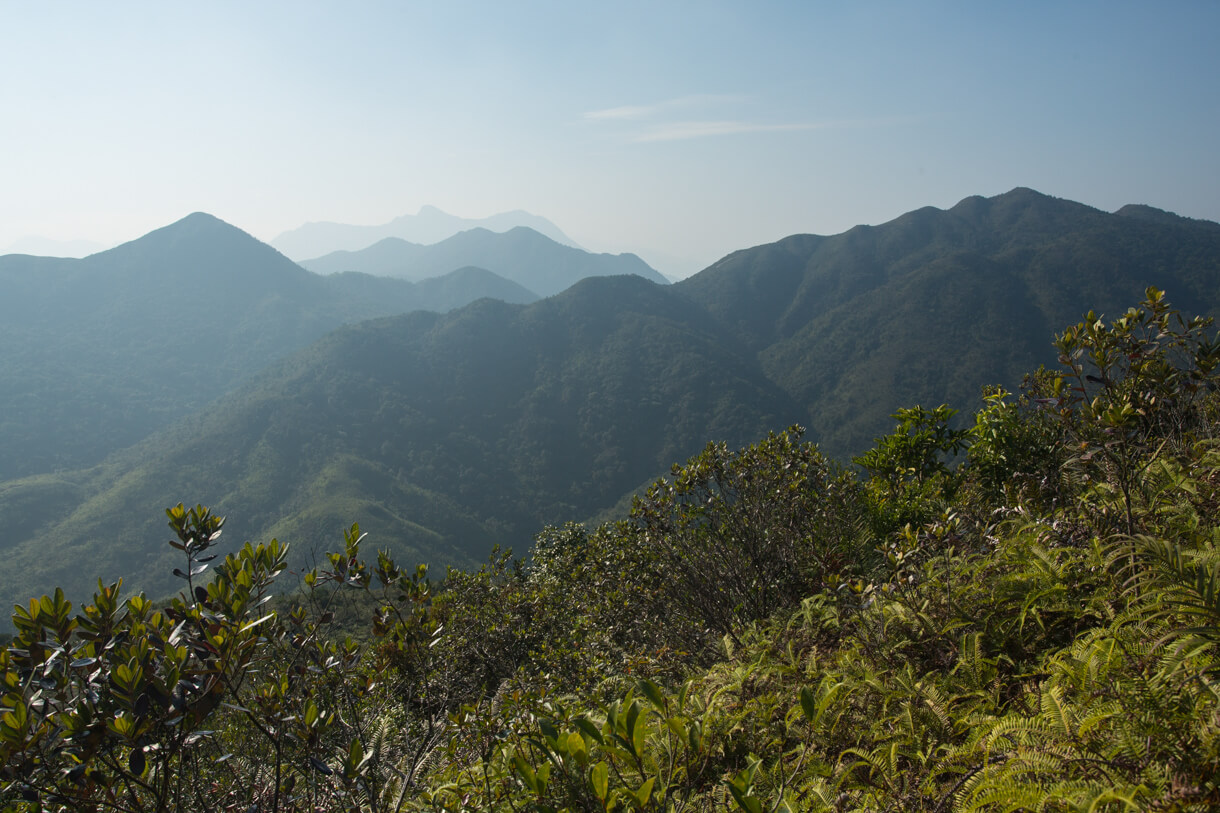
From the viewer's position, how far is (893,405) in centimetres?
8450

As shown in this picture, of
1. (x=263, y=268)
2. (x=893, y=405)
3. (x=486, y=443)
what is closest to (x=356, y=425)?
(x=486, y=443)

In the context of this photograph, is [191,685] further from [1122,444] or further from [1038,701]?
[1122,444]

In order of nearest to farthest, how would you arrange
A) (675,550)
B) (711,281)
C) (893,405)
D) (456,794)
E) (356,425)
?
(456,794), (675,550), (893,405), (356,425), (711,281)

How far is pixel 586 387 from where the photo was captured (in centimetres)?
11700

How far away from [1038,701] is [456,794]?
82.8 inches

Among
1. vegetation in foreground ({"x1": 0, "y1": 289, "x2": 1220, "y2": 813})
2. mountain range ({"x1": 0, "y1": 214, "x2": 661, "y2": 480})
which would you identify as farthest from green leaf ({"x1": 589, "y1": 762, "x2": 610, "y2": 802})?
mountain range ({"x1": 0, "y1": 214, "x2": 661, "y2": 480})

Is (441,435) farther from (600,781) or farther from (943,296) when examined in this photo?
(600,781)

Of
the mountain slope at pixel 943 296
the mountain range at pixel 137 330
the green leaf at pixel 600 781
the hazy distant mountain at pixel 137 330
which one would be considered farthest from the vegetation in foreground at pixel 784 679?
the hazy distant mountain at pixel 137 330

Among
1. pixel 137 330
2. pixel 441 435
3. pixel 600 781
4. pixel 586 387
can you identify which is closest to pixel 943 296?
pixel 586 387

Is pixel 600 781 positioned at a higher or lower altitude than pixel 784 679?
higher

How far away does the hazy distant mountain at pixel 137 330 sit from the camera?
113875 millimetres

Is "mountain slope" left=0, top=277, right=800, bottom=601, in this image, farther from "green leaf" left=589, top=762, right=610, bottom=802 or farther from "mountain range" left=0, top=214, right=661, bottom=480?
"green leaf" left=589, top=762, right=610, bottom=802

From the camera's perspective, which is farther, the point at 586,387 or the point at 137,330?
the point at 137,330

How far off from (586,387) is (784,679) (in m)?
114
